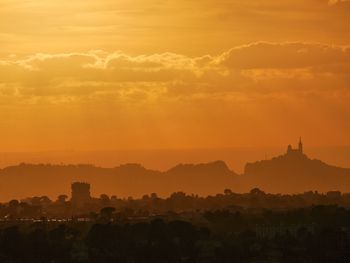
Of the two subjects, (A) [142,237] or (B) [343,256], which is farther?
(A) [142,237]

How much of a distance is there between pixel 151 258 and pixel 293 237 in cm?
3245

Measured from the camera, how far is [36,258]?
171m

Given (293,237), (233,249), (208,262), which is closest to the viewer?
(208,262)

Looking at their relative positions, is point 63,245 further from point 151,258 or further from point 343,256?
point 343,256

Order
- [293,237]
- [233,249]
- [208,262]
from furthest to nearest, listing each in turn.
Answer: [293,237], [233,249], [208,262]

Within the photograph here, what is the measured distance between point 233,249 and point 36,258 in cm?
3029

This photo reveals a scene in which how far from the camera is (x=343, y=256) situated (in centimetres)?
17125

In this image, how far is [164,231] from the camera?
614 feet

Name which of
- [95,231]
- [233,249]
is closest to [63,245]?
[95,231]

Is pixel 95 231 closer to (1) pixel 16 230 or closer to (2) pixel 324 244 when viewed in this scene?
(1) pixel 16 230

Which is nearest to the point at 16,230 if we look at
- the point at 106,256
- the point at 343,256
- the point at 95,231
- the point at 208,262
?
the point at 95,231

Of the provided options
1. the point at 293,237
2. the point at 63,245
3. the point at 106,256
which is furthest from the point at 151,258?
the point at 293,237

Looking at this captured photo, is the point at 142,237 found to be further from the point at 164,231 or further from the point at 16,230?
the point at 16,230

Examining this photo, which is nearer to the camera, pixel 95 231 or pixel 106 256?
pixel 106 256
